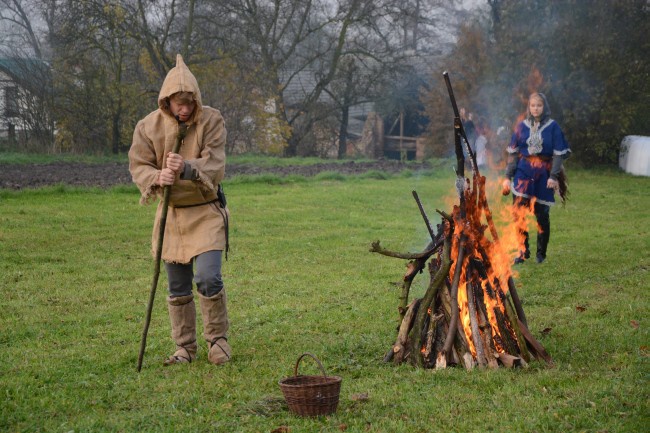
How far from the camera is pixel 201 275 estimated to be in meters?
6.81

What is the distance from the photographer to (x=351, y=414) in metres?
5.35

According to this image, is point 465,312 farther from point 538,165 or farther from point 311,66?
point 311,66

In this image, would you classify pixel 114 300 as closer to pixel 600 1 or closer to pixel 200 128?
pixel 200 128

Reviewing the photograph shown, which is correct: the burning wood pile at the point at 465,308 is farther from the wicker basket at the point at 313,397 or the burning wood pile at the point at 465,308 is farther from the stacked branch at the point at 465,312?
the wicker basket at the point at 313,397

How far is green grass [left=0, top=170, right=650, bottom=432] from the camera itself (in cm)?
536

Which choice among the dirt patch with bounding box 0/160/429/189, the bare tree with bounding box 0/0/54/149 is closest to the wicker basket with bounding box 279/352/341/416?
the dirt patch with bounding box 0/160/429/189

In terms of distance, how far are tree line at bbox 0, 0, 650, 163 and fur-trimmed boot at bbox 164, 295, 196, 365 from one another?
19575 millimetres

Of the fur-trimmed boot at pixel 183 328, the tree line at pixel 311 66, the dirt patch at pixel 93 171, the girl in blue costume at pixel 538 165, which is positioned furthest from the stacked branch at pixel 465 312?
the tree line at pixel 311 66

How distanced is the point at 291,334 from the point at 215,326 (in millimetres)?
1096

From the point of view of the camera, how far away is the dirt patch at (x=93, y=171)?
66.3 ft

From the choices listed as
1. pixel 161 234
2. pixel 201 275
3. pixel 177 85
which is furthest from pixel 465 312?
pixel 177 85

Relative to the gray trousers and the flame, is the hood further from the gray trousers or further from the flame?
the flame

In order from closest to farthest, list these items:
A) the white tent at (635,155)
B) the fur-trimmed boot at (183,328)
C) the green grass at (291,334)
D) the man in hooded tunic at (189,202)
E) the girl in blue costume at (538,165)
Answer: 1. the green grass at (291,334)
2. the man in hooded tunic at (189,202)
3. the fur-trimmed boot at (183,328)
4. the girl in blue costume at (538,165)
5. the white tent at (635,155)

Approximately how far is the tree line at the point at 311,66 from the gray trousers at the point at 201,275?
63.9 feet
